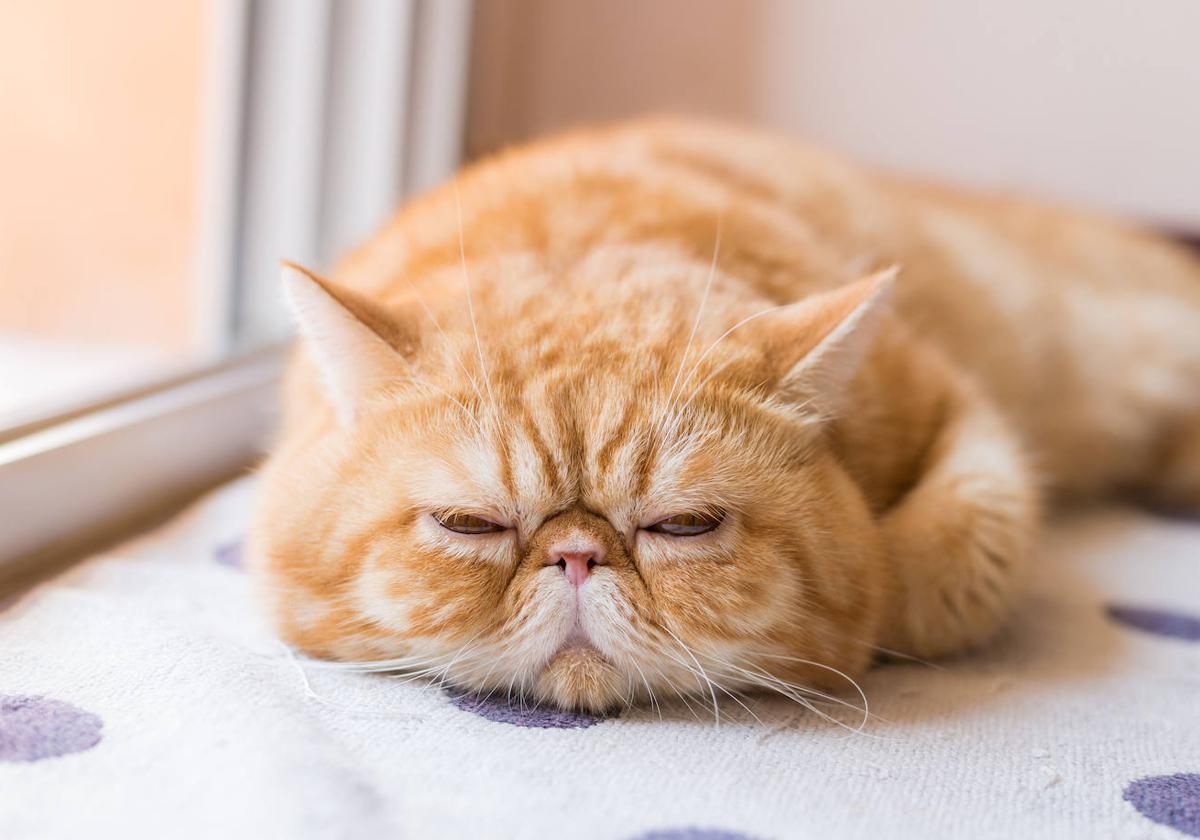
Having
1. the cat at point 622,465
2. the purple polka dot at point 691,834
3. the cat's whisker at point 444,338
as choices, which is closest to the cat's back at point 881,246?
the cat at point 622,465

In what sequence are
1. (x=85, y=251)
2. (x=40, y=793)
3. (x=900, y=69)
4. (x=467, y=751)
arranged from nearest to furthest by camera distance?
(x=40, y=793) → (x=467, y=751) → (x=85, y=251) → (x=900, y=69)

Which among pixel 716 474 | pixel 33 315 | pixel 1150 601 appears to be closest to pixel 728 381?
pixel 716 474

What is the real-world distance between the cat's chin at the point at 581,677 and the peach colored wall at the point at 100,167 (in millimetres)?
1055

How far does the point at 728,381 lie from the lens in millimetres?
1208

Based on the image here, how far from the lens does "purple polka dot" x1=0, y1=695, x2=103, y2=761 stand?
3.22 ft

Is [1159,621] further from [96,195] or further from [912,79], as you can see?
[912,79]

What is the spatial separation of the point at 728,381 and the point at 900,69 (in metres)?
2.13

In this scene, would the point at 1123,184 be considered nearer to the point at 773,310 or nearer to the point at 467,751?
the point at 773,310

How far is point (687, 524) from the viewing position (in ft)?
3.76

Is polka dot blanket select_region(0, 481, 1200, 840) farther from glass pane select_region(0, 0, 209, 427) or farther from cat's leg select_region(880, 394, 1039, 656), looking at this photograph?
glass pane select_region(0, 0, 209, 427)

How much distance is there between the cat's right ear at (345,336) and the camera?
1.16m

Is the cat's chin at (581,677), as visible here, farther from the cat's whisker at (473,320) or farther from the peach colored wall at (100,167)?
the peach colored wall at (100,167)

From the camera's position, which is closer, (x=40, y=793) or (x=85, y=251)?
(x=40, y=793)

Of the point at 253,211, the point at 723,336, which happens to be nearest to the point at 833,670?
the point at 723,336
